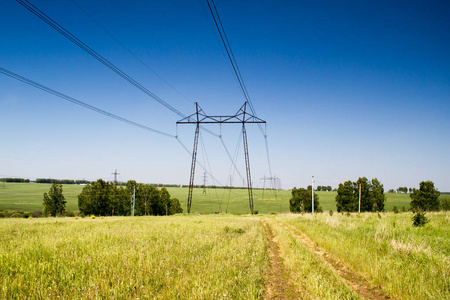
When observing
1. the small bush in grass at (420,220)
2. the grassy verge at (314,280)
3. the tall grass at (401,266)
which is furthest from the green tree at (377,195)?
the grassy verge at (314,280)

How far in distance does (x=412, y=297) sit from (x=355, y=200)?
3514 inches

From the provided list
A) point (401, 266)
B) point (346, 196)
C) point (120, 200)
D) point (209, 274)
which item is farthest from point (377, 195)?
point (120, 200)

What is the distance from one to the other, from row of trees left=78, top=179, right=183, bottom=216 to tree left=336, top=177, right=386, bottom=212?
230 ft

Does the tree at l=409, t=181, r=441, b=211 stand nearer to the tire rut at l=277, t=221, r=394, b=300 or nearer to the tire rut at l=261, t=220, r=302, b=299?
the tire rut at l=277, t=221, r=394, b=300

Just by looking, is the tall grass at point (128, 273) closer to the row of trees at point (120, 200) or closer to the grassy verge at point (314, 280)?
the grassy verge at point (314, 280)

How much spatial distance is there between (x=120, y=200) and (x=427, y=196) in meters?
113

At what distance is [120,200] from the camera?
91.1 m

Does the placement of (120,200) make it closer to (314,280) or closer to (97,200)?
(97,200)

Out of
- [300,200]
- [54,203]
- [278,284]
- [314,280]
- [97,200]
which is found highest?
[314,280]

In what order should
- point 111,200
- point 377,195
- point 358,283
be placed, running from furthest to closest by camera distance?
point 111,200, point 377,195, point 358,283

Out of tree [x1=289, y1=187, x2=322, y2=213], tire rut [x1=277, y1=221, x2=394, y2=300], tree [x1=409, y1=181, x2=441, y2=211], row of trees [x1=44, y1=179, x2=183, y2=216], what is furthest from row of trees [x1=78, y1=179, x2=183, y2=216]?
tree [x1=409, y1=181, x2=441, y2=211]

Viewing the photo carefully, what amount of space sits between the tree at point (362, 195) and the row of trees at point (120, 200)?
70.0 metres

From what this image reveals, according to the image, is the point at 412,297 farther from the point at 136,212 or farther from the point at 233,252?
the point at 136,212

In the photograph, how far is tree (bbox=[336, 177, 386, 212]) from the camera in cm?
8138
